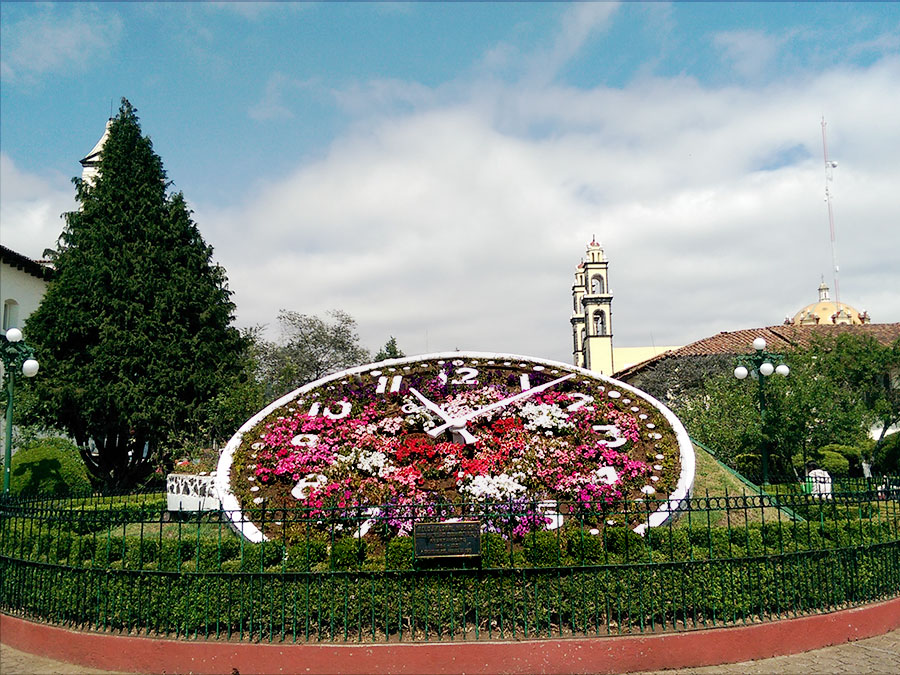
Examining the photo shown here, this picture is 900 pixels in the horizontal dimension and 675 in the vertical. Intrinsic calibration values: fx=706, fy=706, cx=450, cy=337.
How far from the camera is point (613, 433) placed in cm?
1072

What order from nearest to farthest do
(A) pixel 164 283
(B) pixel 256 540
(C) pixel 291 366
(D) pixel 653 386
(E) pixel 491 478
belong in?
(B) pixel 256 540 → (E) pixel 491 478 → (A) pixel 164 283 → (C) pixel 291 366 → (D) pixel 653 386

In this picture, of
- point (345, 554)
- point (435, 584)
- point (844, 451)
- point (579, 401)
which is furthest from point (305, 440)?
point (844, 451)

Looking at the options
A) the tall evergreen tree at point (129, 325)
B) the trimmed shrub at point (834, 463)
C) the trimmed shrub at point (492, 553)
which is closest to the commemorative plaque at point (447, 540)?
the trimmed shrub at point (492, 553)

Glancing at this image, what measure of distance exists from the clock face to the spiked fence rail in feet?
3.43

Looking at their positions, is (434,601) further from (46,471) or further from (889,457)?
(889,457)

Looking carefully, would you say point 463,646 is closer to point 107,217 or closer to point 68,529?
point 68,529

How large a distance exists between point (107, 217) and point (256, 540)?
18474 mm

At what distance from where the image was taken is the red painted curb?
635cm

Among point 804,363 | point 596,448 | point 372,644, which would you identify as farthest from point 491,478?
point 804,363

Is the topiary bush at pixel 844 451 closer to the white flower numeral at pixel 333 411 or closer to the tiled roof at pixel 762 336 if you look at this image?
the tiled roof at pixel 762 336

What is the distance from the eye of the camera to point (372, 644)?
253 inches

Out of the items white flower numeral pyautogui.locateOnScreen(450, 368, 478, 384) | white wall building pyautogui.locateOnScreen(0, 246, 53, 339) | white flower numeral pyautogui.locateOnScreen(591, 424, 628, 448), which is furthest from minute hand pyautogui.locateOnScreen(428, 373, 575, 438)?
white wall building pyautogui.locateOnScreen(0, 246, 53, 339)

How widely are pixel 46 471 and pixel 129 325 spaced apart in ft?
16.8

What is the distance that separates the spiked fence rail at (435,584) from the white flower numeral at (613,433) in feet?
9.96
